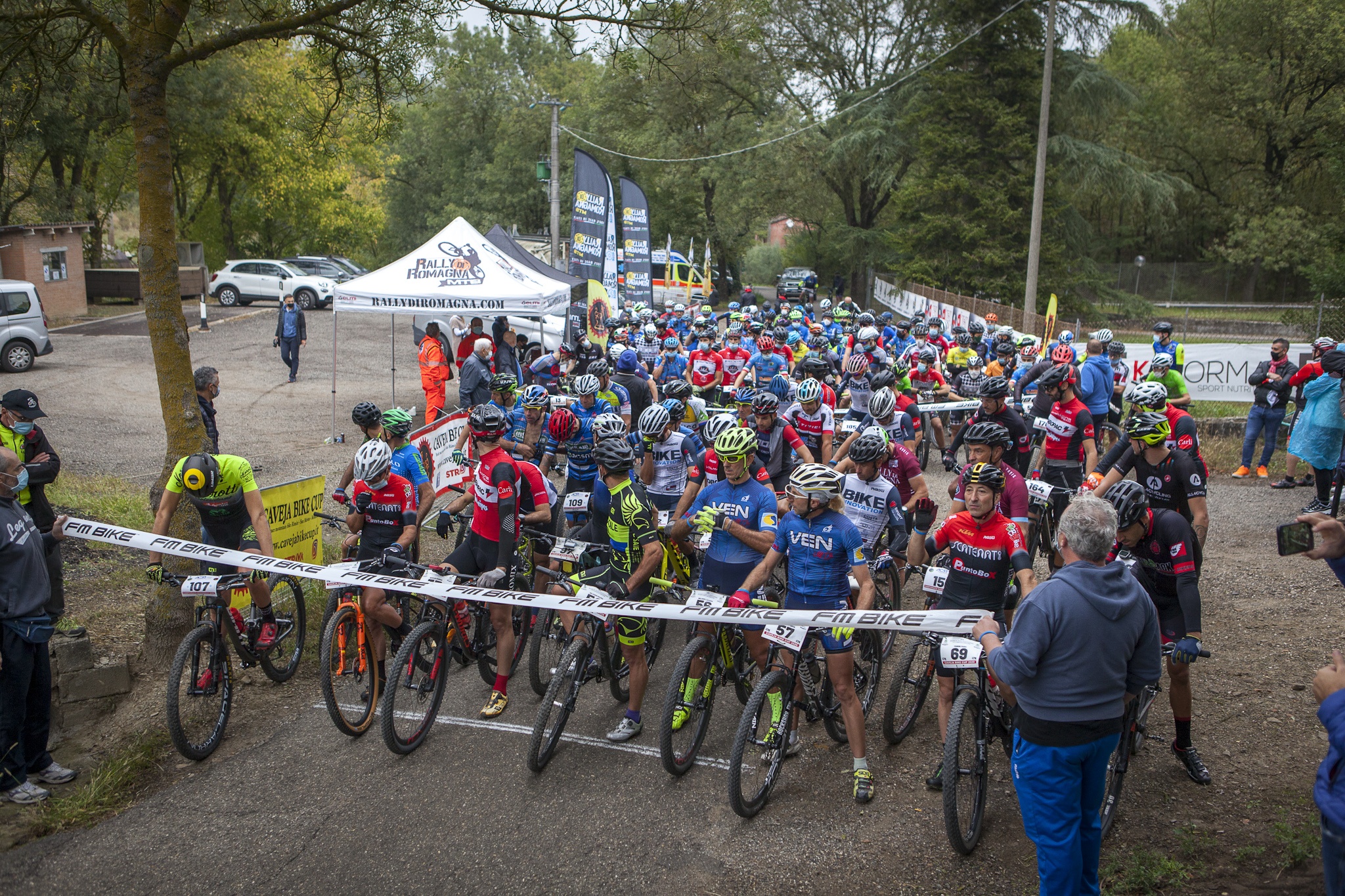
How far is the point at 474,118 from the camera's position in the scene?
54.5 meters

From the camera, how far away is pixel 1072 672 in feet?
12.9

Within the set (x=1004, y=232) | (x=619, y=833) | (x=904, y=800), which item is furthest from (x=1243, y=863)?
(x=1004, y=232)

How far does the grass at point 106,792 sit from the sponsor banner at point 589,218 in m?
15.4

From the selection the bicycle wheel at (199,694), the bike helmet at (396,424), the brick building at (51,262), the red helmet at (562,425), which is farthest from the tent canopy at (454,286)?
the brick building at (51,262)

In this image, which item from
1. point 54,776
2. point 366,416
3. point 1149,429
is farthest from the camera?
point 366,416

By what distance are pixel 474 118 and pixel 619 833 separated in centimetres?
5471

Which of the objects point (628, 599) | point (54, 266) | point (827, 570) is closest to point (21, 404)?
point (628, 599)

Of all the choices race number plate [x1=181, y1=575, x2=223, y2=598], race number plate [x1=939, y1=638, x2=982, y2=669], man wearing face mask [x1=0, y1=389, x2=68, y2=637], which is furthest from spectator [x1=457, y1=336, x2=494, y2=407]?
race number plate [x1=939, y1=638, x2=982, y2=669]

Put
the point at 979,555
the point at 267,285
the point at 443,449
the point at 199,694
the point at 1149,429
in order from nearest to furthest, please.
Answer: the point at 979,555 → the point at 199,694 → the point at 1149,429 → the point at 443,449 → the point at 267,285

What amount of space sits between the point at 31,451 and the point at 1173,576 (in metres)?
8.27

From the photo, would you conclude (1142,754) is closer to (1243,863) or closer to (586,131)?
(1243,863)

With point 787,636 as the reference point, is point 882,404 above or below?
above

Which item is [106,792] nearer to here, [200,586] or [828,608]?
[200,586]

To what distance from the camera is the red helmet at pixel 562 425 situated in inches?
359
